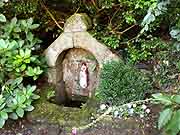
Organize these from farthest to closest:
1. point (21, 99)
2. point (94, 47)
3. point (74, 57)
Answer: point (74, 57)
point (94, 47)
point (21, 99)

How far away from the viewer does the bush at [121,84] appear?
7.49 ft

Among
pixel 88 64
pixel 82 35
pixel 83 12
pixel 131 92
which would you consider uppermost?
pixel 83 12

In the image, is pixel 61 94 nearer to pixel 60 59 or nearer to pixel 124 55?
pixel 60 59

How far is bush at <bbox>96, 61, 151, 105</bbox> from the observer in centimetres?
228

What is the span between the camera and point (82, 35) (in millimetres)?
2459

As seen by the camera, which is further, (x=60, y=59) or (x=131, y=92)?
(x=60, y=59)

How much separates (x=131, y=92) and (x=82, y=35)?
504mm

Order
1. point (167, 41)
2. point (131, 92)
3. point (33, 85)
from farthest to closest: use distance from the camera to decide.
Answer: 1. point (33, 85)
2. point (167, 41)
3. point (131, 92)

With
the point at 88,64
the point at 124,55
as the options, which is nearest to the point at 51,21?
the point at 88,64

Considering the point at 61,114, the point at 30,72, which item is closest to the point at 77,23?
the point at 30,72

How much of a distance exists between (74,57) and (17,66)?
440mm

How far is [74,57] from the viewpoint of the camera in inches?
105

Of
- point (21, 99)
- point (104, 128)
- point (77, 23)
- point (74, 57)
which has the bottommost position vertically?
point (104, 128)

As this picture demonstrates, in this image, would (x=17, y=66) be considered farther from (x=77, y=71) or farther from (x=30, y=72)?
(x=77, y=71)
